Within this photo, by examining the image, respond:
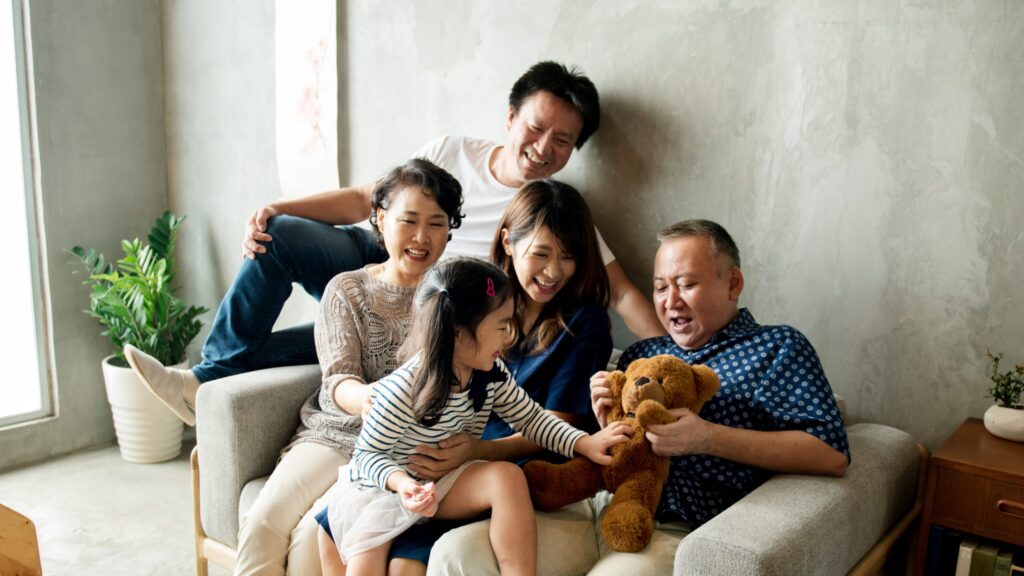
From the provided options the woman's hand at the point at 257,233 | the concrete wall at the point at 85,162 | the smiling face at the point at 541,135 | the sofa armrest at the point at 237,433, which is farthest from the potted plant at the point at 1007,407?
the concrete wall at the point at 85,162

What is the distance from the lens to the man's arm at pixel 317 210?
8.39ft

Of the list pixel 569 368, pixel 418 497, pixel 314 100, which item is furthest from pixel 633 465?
pixel 314 100

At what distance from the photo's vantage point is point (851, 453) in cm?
183

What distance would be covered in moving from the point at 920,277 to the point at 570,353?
0.87 metres

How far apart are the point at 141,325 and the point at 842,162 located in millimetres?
2839

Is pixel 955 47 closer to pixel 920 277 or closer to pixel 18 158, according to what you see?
pixel 920 277

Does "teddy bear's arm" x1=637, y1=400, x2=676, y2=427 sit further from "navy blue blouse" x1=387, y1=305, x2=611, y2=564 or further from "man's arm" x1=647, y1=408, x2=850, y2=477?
"navy blue blouse" x1=387, y1=305, x2=611, y2=564

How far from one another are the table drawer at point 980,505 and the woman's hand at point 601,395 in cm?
71

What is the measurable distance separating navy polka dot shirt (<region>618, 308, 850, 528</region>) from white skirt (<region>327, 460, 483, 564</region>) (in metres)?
0.49

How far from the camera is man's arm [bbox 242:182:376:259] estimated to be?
256 cm

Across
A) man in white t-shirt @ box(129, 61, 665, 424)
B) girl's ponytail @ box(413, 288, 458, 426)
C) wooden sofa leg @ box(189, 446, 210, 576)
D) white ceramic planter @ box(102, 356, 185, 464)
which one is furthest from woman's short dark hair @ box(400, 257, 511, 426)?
white ceramic planter @ box(102, 356, 185, 464)

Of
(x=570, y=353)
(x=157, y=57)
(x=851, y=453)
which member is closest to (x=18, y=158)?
(x=157, y=57)

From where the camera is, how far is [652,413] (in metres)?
1.67

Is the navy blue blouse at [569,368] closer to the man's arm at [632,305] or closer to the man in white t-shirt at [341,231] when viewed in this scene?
the man's arm at [632,305]
